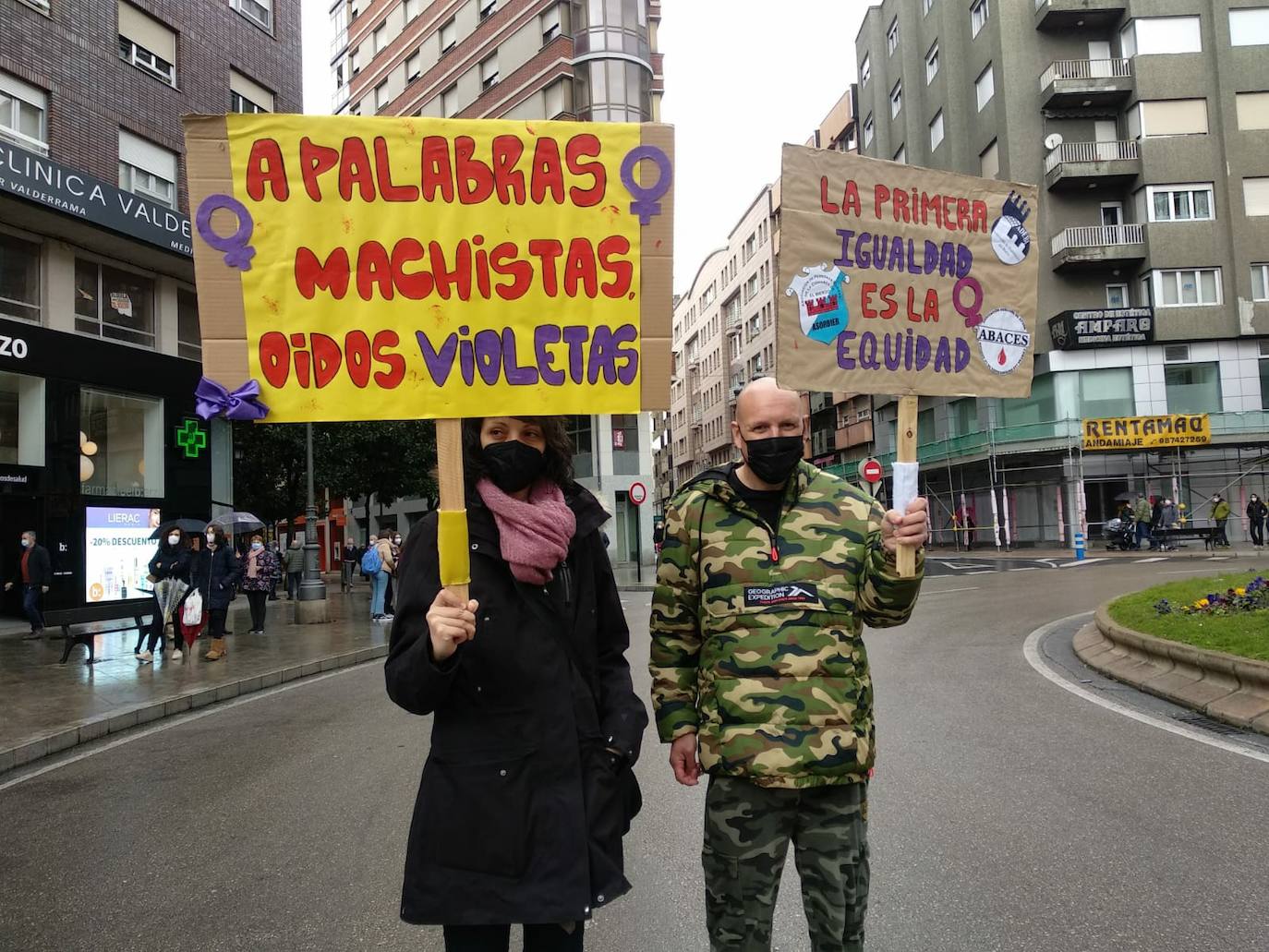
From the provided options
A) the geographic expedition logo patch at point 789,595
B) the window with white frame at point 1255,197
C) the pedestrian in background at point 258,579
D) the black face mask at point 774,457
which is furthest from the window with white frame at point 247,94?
the window with white frame at point 1255,197

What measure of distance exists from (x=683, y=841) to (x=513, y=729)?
8.74ft

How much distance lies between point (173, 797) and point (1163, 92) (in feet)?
128

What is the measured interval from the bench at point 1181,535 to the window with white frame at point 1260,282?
407 inches

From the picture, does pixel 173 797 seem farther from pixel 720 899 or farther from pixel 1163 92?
pixel 1163 92

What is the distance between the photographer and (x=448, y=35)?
42906mm

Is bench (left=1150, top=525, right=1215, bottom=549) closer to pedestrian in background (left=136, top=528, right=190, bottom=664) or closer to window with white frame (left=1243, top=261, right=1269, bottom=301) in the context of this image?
window with white frame (left=1243, top=261, right=1269, bottom=301)

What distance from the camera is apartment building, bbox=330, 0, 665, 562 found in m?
36.1

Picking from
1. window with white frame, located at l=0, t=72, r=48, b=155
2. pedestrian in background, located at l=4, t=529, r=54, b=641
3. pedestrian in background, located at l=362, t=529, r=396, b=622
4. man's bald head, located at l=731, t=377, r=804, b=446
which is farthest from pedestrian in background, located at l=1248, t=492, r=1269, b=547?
window with white frame, located at l=0, t=72, r=48, b=155

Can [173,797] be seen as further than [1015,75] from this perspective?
No

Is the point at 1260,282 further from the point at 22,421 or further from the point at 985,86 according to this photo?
the point at 22,421

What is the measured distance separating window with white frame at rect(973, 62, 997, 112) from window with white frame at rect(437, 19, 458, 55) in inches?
906

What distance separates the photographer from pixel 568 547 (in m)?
2.40

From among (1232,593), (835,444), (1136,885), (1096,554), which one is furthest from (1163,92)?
(1136,885)

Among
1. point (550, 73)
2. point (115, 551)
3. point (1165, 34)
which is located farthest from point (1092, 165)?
point (115, 551)
